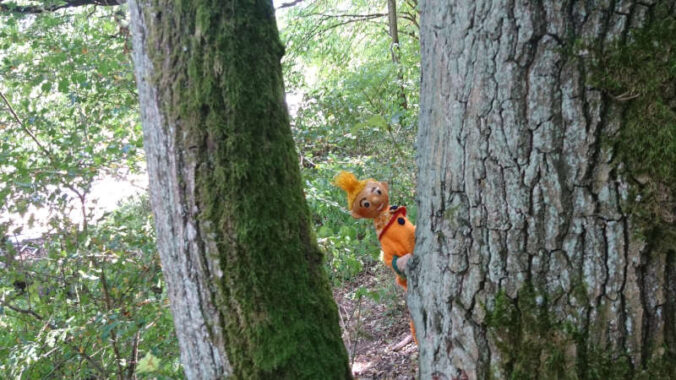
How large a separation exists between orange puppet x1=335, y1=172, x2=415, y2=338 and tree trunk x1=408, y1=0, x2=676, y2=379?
0.78 m

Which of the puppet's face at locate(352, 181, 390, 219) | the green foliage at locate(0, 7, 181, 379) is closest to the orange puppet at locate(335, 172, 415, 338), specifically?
the puppet's face at locate(352, 181, 390, 219)

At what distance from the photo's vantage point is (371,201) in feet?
7.45

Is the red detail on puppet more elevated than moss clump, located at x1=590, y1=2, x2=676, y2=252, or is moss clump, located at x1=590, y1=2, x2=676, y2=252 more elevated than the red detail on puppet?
moss clump, located at x1=590, y1=2, x2=676, y2=252

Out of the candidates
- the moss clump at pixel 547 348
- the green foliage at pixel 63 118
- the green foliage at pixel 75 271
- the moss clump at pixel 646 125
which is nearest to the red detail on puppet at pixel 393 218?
the moss clump at pixel 547 348

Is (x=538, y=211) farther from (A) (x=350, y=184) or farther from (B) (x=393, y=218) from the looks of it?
(A) (x=350, y=184)

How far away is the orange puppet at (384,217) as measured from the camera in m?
2.18

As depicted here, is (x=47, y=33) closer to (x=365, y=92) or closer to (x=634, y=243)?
(x=365, y=92)

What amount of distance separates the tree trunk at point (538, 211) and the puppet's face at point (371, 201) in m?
0.88

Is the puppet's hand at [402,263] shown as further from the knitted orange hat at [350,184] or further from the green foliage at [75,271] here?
the green foliage at [75,271]

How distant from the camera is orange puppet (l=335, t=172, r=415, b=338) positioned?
85.9 inches

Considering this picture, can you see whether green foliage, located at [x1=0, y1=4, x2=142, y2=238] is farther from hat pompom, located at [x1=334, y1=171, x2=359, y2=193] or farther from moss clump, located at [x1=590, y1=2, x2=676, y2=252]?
moss clump, located at [x1=590, y1=2, x2=676, y2=252]

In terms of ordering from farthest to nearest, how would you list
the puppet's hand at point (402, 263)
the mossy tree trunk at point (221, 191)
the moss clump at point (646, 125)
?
1. the puppet's hand at point (402, 263)
2. the mossy tree trunk at point (221, 191)
3. the moss clump at point (646, 125)

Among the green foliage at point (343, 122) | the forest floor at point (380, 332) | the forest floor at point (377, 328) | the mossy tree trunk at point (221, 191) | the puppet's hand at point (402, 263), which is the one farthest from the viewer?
the green foliage at point (343, 122)

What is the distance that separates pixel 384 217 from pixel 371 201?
0.11m
